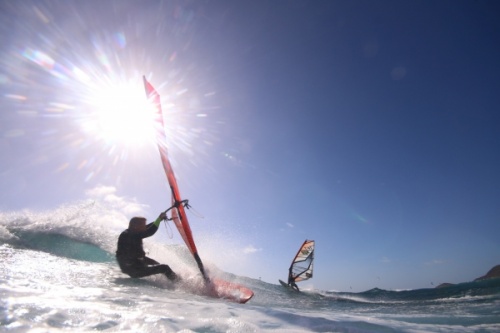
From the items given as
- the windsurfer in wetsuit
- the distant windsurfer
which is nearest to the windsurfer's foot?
the windsurfer in wetsuit

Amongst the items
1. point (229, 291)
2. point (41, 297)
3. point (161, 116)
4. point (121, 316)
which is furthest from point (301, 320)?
point (161, 116)

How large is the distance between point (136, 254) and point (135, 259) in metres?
0.14

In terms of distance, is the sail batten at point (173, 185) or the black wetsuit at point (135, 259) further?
the sail batten at point (173, 185)

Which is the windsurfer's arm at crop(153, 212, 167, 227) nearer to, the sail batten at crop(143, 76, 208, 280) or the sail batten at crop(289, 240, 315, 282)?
the sail batten at crop(143, 76, 208, 280)

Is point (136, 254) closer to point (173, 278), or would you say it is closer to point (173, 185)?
point (173, 278)

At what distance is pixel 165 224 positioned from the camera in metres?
8.20

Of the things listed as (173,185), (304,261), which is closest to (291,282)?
(304,261)

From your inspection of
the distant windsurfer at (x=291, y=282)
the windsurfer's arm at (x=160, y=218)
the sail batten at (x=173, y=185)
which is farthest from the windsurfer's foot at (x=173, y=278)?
the distant windsurfer at (x=291, y=282)

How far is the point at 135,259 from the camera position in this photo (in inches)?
243

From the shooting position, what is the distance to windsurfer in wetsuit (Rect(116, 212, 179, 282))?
237 inches

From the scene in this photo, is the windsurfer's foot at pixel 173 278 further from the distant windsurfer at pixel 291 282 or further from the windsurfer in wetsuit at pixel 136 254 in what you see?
the distant windsurfer at pixel 291 282

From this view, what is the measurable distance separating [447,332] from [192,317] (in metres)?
2.79

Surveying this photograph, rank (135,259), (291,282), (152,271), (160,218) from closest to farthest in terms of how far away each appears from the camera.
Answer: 1. (152,271)
2. (135,259)
3. (160,218)
4. (291,282)

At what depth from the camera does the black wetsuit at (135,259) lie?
19.7 feet
